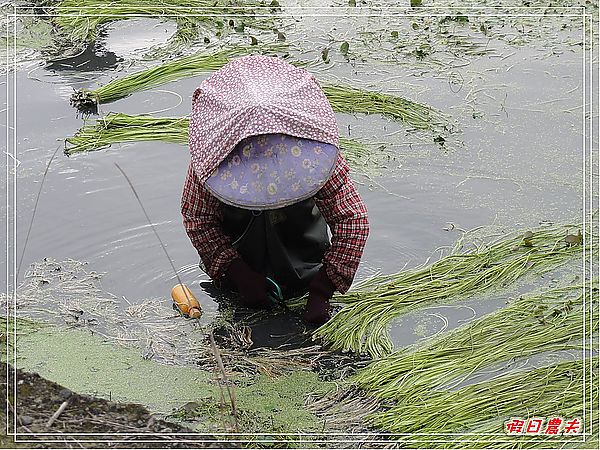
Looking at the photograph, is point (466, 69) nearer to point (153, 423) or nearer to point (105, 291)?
point (105, 291)

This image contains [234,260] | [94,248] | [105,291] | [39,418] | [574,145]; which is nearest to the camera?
[39,418]

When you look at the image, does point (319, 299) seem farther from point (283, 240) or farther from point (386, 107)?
point (386, 107)

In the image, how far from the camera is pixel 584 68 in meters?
5.58

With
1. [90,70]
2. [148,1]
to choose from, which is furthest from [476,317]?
[148,1]

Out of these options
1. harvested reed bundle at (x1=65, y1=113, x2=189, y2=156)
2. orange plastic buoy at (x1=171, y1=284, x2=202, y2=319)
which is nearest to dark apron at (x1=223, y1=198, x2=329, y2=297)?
orange plastic buoy at (x1=171, y1=284, x2=202, y2=319)

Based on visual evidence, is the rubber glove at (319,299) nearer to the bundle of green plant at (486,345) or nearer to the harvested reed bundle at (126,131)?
the bundle of green plant at (486,345)

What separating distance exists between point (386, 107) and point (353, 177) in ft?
2.51

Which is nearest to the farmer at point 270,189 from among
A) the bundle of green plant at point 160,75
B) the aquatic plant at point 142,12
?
the bundle of green plant at point 160,75

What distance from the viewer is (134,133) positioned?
5.08m

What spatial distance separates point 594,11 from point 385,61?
168 centimetres

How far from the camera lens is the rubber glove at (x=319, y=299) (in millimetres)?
3514

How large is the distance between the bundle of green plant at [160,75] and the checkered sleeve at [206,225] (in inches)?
85.2

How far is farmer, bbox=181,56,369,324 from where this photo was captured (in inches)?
121

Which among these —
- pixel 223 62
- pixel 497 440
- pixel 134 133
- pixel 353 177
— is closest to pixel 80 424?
pixel 497 440
